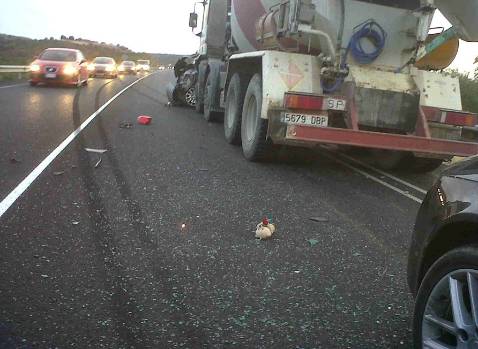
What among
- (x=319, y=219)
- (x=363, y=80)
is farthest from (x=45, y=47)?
(x=319, y=219)

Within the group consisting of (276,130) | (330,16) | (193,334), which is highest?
(330,16)

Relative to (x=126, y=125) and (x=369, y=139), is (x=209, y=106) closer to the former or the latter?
(x=126, y=125)

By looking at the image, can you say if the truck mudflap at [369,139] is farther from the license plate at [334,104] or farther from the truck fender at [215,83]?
the truck fender at [215,83]

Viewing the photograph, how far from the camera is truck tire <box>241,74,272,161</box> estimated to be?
315 inches

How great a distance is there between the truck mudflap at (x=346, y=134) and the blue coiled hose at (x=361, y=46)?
0.37m

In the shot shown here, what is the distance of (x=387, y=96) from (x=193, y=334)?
18.1 feet

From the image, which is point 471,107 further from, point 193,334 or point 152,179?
point 193,334

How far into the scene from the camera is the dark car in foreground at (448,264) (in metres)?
2.50

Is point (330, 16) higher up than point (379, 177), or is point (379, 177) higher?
point (330, 16)

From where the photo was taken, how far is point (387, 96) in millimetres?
7688

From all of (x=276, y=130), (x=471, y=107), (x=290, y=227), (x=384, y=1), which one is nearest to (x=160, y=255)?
(x=290, y=227)

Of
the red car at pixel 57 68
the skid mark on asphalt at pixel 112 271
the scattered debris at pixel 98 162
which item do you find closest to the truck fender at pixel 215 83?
the scattered debris at pixel 98 162

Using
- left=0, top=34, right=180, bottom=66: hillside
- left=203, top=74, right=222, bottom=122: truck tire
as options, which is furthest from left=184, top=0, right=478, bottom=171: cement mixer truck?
left=0, top=34, right=180, bottom=66: hillside

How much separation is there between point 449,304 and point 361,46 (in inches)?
226
